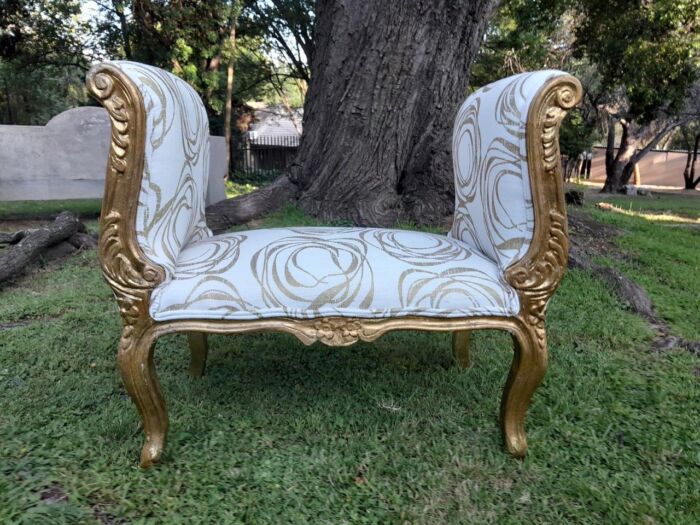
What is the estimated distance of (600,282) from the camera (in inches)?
120

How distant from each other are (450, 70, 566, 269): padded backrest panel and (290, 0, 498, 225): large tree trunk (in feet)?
6.44

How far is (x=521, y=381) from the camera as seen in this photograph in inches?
57.3

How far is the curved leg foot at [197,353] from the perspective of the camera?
1900mm

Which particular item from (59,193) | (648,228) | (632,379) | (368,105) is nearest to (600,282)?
(632,379)

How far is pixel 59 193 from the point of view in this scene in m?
6.35

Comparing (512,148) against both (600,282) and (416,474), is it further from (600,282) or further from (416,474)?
(600,282)

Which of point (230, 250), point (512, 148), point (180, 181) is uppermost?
point (512, 148)

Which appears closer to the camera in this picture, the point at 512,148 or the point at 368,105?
the point at 512,148

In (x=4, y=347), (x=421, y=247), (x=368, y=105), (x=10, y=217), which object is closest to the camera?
(x=421, y=247)

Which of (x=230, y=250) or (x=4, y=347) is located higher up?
(x=230, y=250)

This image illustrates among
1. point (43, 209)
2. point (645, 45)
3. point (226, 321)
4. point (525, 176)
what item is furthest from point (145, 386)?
point (645, 45)

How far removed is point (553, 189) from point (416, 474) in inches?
35.5

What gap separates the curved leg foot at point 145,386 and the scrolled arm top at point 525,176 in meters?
1.03

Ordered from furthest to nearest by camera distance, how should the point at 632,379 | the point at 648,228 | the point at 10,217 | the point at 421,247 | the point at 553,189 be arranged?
the point at 10,217 < the point at 648,228 < the point at 632,379 < the point at 421,247 < the point at 553,189
